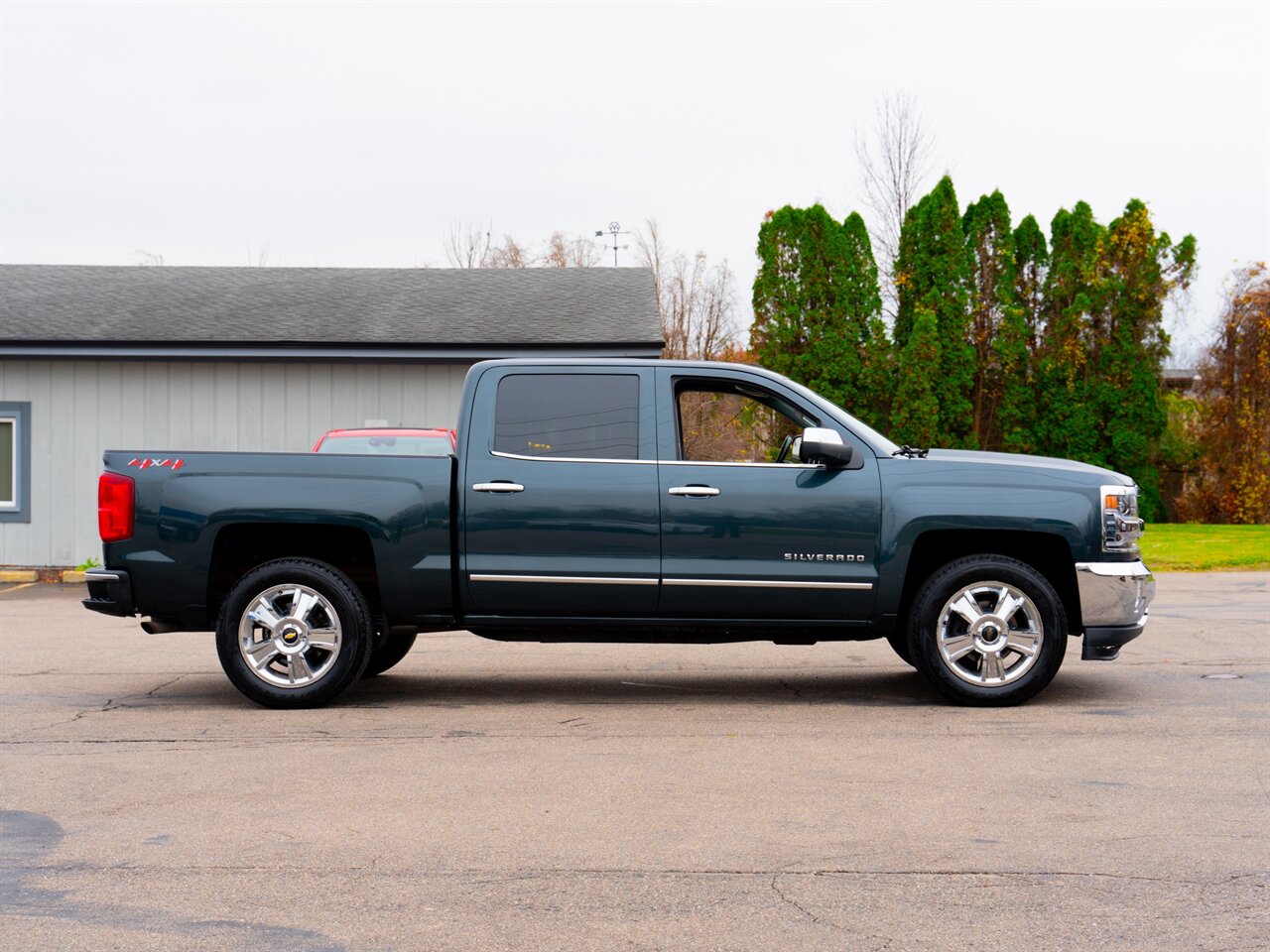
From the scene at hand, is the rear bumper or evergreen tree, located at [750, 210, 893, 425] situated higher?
evergreen tree, located at [750, 210, 893, 425]

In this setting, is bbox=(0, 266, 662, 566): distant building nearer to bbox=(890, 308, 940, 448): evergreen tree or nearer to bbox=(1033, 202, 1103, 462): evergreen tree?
bbox=(890, 308, 940, 448): evergreen tree

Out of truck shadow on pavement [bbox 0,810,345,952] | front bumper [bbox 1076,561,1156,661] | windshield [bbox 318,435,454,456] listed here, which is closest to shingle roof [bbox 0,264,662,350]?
windshield [bbox 318,435,454,456]

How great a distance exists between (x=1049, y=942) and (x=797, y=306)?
2346 centimetres

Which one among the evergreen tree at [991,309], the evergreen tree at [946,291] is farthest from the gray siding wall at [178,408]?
the evergreen tree at [991,309]

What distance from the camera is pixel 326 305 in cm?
2017

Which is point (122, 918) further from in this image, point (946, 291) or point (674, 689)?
point (946, 291)

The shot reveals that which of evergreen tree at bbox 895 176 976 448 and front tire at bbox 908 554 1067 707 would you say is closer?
front tire at bbox 908 554 1067 707

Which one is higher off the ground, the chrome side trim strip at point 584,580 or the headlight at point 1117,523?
the headlight at point 1117,523

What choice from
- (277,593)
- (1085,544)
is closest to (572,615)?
(277,593)

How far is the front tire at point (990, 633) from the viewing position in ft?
25.3

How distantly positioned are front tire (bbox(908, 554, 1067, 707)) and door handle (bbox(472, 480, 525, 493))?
242 centimetres

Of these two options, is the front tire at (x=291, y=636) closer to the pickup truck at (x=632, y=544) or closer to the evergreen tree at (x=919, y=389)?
the pickup truck at (x=632, y=544)

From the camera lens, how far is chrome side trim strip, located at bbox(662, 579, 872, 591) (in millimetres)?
7707

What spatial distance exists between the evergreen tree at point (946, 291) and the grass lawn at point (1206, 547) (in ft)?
14.0
